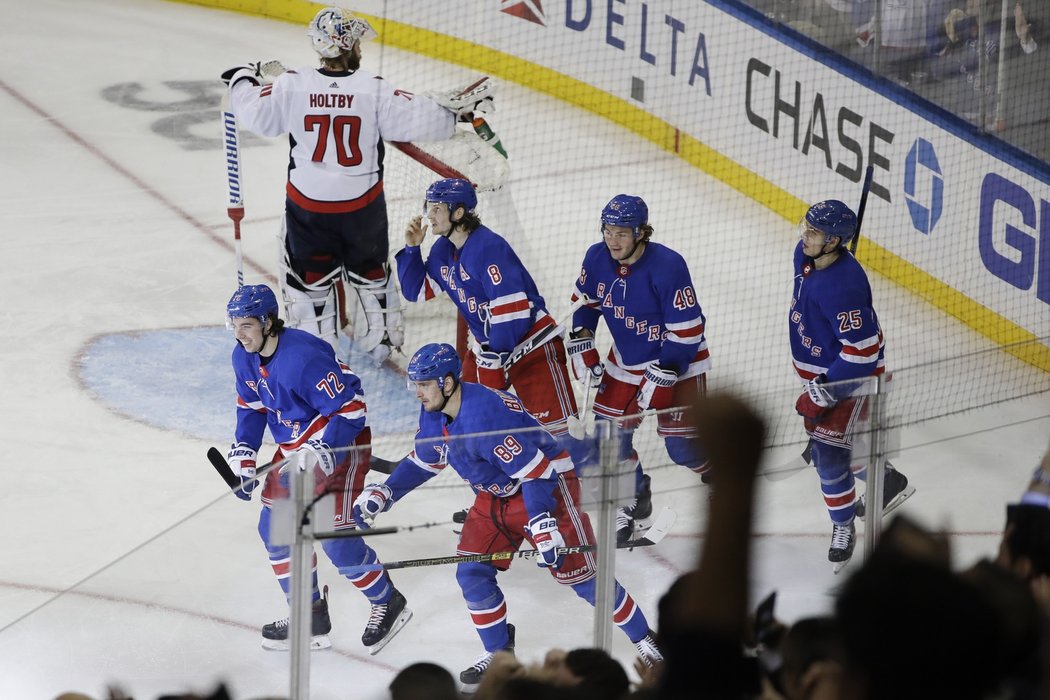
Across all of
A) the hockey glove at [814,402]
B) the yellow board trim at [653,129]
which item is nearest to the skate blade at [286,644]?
the hockey glove at [814,402]

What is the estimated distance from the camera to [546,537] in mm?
3980

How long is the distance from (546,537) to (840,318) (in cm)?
150

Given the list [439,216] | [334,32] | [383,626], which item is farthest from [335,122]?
[383,626]

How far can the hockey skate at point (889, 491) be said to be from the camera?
13.0ft

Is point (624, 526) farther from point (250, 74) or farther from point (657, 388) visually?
point (250, 74)

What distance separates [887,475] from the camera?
3969mm

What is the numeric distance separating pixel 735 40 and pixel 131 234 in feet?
10.7

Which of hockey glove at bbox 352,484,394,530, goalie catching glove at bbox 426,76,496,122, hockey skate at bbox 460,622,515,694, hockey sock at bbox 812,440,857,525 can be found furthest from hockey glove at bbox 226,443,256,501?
goalie catching glove at bbox 426,76,496,122

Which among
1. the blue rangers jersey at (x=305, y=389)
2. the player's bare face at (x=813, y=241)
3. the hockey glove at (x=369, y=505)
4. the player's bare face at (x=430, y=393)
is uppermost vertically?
the player's bare face at (x=813, y=241)

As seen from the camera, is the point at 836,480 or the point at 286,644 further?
the point at 286,644

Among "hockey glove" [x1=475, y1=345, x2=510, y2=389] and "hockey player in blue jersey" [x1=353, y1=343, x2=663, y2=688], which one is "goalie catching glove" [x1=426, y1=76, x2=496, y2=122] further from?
"hockey player in blue jersey" [x1=353, y1=343, x2=663, y2=688]

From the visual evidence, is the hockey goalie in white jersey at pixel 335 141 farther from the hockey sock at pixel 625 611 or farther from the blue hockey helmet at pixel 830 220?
the hockey sock at pixel 625 611

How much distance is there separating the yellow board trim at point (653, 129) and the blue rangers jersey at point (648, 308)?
42.8 inches

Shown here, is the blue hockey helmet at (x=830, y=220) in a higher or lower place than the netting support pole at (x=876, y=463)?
higher
